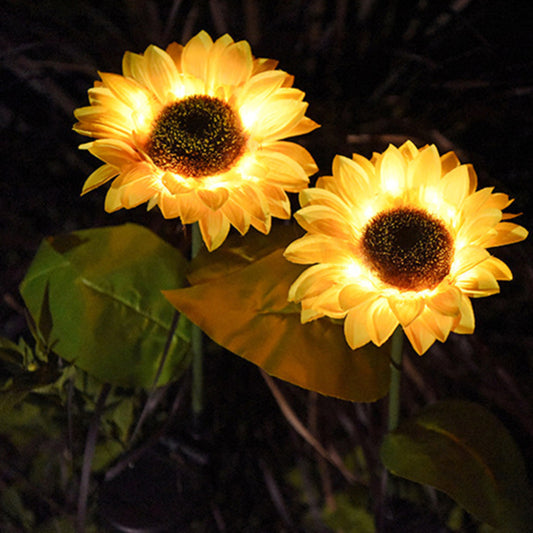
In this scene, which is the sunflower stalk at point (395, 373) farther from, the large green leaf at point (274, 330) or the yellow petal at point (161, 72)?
the yellow petal at point (161, 72)

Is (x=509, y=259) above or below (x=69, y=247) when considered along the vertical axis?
above

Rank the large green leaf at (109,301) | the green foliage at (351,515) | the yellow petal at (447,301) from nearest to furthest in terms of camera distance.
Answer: the yellow petal at (447,301), the large green leaf at (109,301), the green foliage at (351,515)

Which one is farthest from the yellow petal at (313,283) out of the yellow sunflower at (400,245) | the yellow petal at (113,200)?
the yellow petal at (113,200)

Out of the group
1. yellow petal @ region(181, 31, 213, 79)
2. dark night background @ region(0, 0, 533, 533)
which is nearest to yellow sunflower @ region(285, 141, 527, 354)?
yellow petal @ region(181, 31, 213, 79)

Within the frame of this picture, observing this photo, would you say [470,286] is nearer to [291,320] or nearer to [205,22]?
[291,320]

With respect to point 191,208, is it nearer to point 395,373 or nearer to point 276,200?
point 276,200

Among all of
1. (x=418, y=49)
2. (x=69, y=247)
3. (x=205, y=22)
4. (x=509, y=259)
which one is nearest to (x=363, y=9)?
(x=418, y=49)
